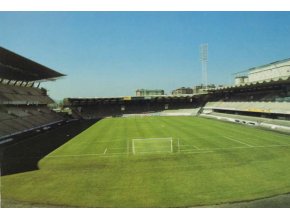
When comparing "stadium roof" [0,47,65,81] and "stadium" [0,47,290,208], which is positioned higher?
"stadium roof" [0,47,65,81]

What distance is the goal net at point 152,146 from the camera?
27608 mm

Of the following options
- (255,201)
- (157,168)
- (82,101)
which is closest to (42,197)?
(157,168)

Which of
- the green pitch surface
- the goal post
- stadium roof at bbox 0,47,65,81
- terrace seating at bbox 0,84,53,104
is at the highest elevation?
stadium roof at bbox 0,47,65,81

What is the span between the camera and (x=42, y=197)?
16172 mm

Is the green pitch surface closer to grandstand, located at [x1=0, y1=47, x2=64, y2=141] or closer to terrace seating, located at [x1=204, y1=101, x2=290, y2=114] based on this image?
grandstand, located at [x1=0, y1=47, x2=64, y2=141]

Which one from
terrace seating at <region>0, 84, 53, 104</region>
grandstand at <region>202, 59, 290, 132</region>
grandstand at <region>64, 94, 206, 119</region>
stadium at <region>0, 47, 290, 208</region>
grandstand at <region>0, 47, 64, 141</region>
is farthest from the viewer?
grandstand at <region>64, 94, 206, 119</region>

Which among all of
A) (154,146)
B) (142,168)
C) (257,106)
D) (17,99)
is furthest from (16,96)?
(257,106)

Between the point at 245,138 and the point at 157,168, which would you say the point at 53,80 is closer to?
the point at 245,138

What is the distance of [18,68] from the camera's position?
50.2 m

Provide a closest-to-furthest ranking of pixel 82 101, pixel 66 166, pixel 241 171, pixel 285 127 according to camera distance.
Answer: pixel 241 171 → pixel 66 166 → pixel 285 127 → pixel 82 101

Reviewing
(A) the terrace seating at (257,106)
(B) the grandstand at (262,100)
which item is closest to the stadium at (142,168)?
(A) the terrace seating at (257,106)

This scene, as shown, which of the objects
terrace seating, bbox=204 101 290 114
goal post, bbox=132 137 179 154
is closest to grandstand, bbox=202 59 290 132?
terrace seating, bbox=204 101 290 114

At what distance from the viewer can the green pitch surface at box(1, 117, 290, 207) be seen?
1578 centimetres
